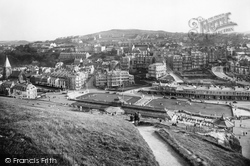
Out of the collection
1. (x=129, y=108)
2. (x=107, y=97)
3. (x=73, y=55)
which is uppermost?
(x=73, y=55)

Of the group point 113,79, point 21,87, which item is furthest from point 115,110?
point 113,79

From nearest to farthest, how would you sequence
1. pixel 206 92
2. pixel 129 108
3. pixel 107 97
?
pixel 129 108
pixel 206 92
pixel 107 97

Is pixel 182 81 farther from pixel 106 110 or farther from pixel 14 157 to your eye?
pixel 14 157

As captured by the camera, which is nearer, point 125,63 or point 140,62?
point 125,63

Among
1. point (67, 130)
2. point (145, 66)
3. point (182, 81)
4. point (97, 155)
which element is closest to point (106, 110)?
point (67, 130)

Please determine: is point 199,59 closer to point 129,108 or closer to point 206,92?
point 206,92

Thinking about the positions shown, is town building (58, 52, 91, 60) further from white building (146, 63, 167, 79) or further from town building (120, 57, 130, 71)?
white building (146, 63, 167, 79)
